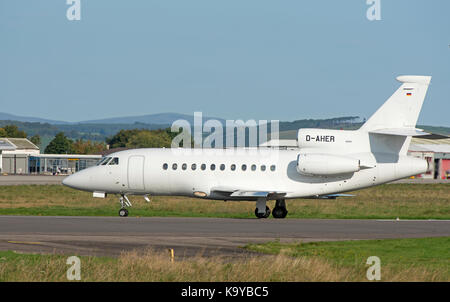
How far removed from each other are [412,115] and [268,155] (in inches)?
261

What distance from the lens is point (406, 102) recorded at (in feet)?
105

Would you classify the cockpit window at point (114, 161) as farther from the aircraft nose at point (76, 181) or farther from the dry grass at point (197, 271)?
the dry grass at point (197, 271)

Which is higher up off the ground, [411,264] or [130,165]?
[130,165]

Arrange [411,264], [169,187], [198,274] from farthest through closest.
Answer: [169,187] → [411,264] → [198,274]

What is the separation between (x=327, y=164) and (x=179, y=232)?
9.14 m

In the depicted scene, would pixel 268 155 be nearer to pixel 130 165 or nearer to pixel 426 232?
pixel 130 165

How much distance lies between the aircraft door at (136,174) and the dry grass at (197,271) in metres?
17.6

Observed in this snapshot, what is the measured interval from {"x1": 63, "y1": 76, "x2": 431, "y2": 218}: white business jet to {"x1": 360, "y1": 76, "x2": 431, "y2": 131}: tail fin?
0.14 ft

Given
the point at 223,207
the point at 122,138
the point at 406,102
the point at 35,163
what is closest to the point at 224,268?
the point at 406,102

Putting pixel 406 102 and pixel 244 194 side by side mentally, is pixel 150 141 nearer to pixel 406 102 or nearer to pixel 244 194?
pixel 244 194

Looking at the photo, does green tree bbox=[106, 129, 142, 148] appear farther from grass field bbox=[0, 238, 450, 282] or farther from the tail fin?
grass field bbox=[0, 238, 450, 282]

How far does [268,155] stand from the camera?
34094 millimetres
